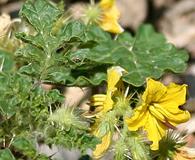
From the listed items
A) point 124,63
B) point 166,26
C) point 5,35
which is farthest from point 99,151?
point 166,26

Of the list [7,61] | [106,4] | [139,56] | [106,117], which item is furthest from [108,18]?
[106,117]

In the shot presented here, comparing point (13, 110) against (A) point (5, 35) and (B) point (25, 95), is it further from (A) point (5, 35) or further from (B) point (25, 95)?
(A) point (5, 35)

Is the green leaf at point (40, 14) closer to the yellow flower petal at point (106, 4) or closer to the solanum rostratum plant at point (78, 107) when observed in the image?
the solanum rostratum plant at point (78, 107)

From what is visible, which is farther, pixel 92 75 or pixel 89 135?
pixel 92 75

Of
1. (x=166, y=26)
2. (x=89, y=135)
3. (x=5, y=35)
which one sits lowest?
(x=166, y=26)

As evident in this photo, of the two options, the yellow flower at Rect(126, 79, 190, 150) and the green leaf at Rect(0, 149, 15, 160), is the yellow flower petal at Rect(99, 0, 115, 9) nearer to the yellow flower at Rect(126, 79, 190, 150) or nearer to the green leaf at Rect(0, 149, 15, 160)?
the yellow flower at Rect(126, 79, 190, 150)

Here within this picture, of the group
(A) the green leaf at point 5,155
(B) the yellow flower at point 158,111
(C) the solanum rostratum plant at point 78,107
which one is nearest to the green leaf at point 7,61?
(C) the solanum rostratum plant at point 78,107
